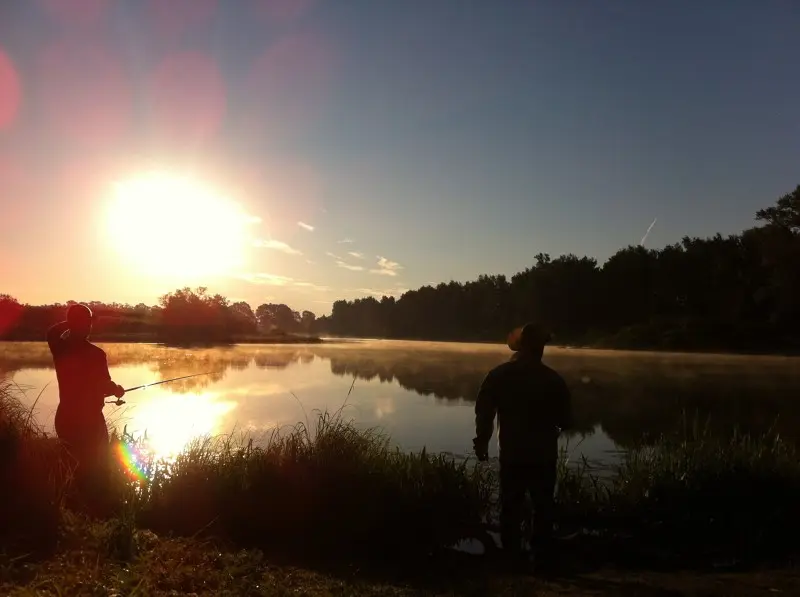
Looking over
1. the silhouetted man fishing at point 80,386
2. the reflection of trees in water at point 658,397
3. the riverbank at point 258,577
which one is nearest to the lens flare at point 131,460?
the silhouetted man fishing at point 80,386

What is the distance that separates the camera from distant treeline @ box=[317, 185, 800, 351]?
226 ft

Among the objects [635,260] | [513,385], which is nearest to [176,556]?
[513,385]

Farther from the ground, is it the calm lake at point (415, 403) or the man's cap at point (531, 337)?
the man's cap at point (531, 337)

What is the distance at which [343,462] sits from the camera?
315 inches

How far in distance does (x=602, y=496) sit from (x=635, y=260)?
89.2 metres

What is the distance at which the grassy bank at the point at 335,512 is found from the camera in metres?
5.41

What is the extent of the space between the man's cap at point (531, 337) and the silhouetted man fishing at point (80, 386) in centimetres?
467

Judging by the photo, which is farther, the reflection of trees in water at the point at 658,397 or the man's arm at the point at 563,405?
the reflection of trees in water at the point at 658,397

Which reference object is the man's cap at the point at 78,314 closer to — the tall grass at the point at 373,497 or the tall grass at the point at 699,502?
the tall grass at the point at 373,497

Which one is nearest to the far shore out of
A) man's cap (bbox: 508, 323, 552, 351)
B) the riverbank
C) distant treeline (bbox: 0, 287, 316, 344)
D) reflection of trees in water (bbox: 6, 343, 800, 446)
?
distant treeline (bbox: 0, 287, 316, 344)

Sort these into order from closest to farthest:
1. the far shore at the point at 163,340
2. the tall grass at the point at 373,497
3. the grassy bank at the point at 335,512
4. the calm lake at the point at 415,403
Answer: the grassy bank at the point at 335,512 < the tall grass at the point at 373,497 < the calm lake at the point at 415,403 < the far shore at the point at 163,340

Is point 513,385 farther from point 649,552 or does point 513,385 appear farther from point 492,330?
point 492,330

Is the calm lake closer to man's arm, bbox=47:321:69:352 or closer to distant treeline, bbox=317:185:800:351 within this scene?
man's arm, bbox=47:321:69:352

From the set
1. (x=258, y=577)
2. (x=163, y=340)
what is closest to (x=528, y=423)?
(x=258, y=577)
